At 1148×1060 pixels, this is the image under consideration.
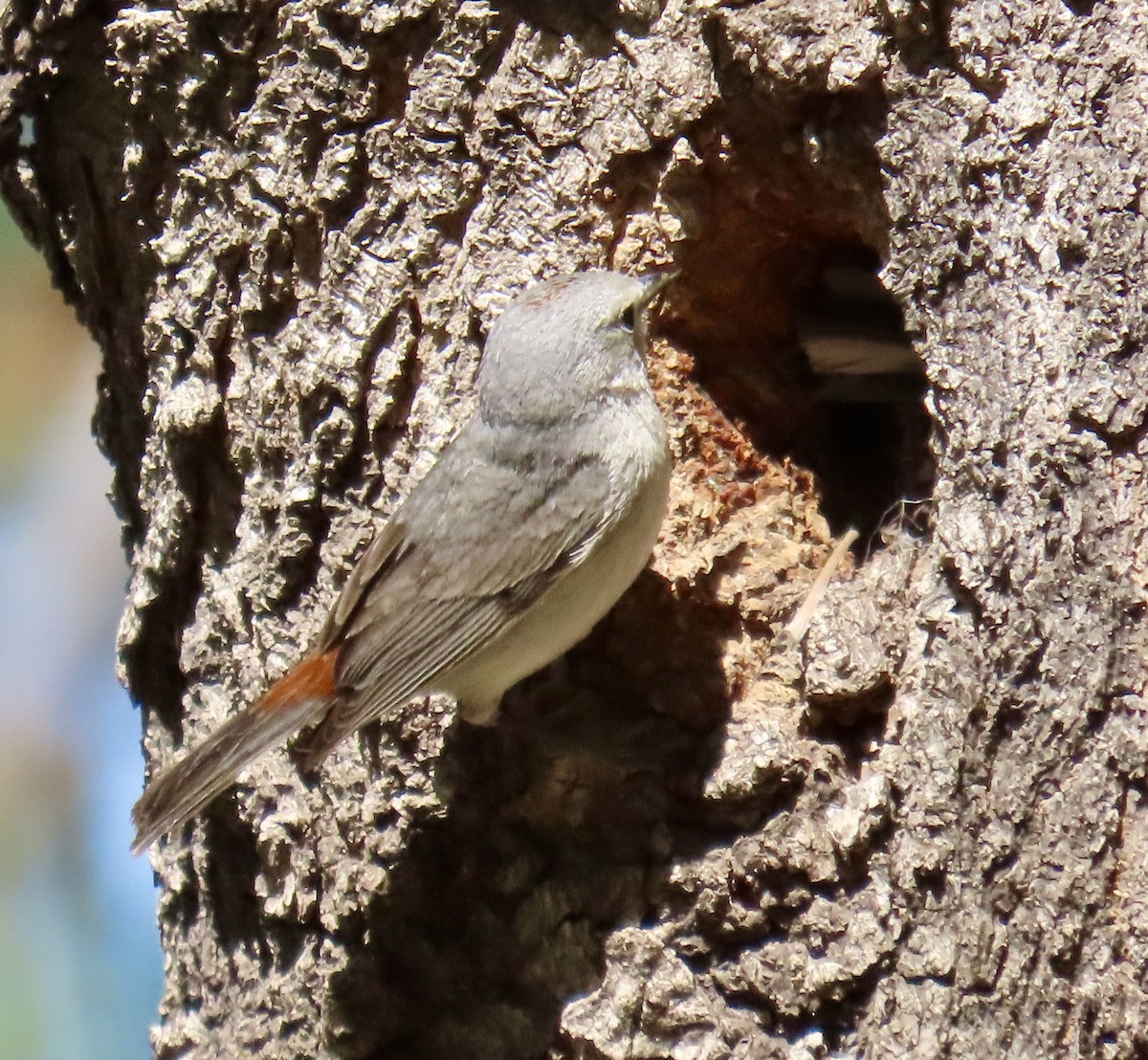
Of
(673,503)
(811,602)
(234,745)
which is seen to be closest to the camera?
(234,745)

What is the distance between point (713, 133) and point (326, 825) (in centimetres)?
189

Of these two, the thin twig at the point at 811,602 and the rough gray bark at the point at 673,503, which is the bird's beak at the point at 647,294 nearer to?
the rough gray bark at the point at 673,503

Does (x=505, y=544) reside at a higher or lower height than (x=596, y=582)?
higher

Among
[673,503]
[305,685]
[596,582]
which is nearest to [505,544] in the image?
[596,582]

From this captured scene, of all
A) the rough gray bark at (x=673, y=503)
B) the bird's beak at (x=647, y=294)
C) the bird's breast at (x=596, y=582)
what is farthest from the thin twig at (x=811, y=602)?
the bird's beak at (x=647, y=294)

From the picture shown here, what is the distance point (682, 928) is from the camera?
303 centimetres

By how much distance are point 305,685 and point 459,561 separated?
0.47 meters

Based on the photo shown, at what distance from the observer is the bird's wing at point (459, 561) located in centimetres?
330

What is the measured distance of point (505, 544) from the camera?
Answer: 344 centimetres

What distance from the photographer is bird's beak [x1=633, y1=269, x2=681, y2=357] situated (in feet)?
10.8

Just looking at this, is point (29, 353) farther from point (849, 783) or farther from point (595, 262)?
point (849, 783)

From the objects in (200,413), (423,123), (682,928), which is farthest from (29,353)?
(682,928)

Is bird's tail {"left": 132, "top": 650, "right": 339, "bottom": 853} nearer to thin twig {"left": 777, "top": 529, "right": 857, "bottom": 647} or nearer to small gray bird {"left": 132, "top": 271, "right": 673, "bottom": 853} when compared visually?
small gray bird {"left": 132, "top": 271, "right": 673, "bottom": 853}

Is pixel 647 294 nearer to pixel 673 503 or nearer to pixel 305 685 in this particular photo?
pixel 673 503
